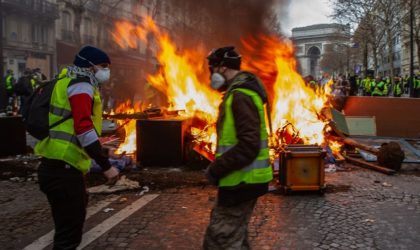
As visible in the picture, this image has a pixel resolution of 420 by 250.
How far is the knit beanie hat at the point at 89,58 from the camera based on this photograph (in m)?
3.24

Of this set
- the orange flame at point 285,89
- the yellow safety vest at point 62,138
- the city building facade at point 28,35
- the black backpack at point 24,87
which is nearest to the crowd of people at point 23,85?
the black backpack at point 24,87

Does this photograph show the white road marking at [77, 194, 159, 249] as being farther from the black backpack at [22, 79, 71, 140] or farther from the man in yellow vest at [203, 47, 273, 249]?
the man in yellow vest at [203, 47, 273, 249]

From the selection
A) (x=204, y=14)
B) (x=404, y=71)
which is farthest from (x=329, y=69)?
(x=204, y=14)

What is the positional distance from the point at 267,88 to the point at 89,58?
8.15 metres

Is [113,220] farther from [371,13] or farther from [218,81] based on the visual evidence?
[371,13]

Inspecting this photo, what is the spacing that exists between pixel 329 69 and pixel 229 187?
80.3 metres

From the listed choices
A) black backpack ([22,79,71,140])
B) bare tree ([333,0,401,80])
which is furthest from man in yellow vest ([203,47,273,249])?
bare tree ([333,0,401,80])

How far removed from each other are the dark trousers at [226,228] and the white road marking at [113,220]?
1.68 meters

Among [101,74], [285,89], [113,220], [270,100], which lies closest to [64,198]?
[101,74]

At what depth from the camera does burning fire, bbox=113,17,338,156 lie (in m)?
8.88

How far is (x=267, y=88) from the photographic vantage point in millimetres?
11078

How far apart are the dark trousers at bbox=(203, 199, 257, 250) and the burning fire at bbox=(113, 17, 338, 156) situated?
4765 millimetres

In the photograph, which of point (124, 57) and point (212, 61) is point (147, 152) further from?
point (124, 57)

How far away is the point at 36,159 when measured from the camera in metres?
8.39
